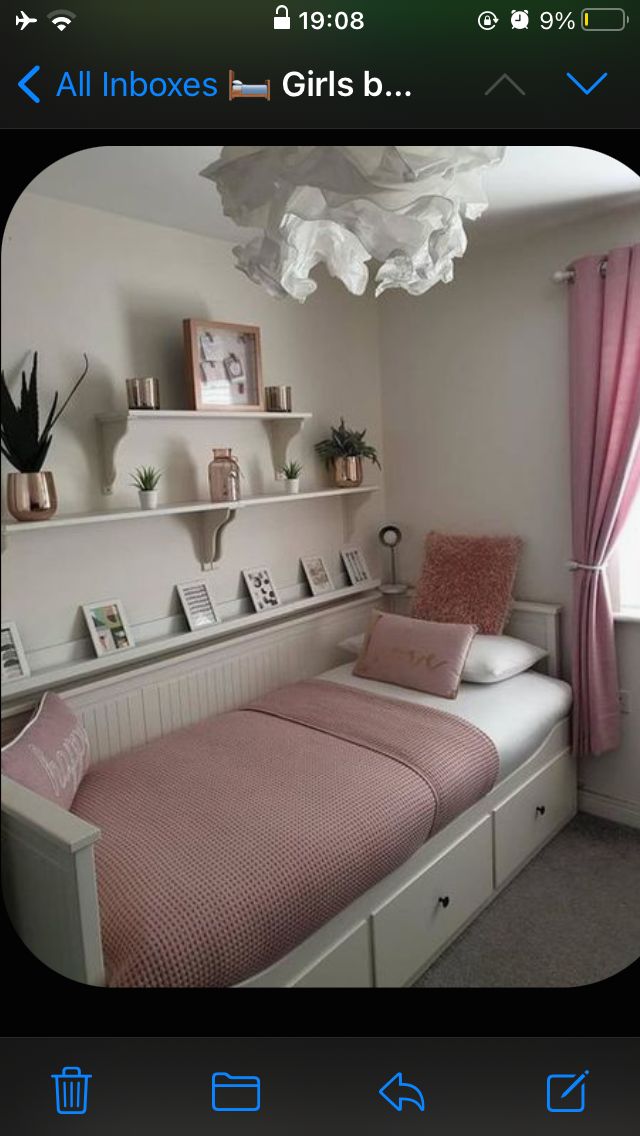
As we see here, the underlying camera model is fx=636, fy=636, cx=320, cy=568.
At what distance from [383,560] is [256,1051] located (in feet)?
2.76

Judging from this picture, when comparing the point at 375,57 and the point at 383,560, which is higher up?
the point at 375,57

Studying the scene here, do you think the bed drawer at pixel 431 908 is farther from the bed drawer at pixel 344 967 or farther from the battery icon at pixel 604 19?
the battery icon at pixel 604 19

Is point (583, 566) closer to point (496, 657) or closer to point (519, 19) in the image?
point (496, 657)

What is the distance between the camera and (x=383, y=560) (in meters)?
1.15

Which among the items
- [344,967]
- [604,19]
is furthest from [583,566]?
[604,19]

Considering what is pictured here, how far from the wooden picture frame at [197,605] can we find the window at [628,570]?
3.11ft

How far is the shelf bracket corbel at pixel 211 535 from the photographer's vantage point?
0.74 metres

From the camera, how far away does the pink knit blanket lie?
63cm

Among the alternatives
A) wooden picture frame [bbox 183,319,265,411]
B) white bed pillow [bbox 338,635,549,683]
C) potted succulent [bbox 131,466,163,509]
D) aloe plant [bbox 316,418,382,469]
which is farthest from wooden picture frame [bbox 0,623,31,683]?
white bed pillow [bbox 338,635,549,683]

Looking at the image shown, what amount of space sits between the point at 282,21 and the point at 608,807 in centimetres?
142

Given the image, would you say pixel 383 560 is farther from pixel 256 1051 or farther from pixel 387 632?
pixel 256 1051

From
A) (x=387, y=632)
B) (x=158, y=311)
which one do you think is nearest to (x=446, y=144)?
(x=158, y=311)

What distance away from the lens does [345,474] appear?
101cm

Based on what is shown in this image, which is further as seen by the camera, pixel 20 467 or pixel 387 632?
pixel 387 632
